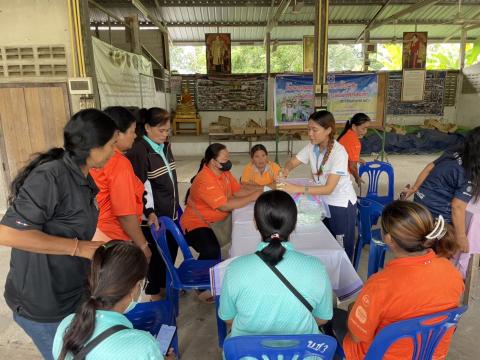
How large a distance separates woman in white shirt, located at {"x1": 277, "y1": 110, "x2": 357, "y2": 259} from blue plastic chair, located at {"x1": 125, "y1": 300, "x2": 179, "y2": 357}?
113cm

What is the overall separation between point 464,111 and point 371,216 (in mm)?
10084

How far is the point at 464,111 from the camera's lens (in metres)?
10.7

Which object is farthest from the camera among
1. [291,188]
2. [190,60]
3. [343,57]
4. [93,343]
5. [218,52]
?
[343,57]

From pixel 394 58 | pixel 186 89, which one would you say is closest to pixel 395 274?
pixel 186 89

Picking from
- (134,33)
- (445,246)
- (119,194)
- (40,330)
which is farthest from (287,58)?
(40,330)

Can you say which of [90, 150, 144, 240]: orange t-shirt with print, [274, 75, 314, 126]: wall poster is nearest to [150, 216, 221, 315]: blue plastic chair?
[90, 150, 144, 240]: orange t-shirt with print

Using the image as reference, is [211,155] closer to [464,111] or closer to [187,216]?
[187,216]

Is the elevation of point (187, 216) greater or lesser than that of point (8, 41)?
lesser

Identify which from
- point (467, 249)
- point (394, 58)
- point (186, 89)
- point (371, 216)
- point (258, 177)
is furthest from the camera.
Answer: point (394, 58)

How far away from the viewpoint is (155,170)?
7.41ft

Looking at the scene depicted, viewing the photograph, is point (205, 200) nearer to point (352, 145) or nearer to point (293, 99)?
point (352, 145)

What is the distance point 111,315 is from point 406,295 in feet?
3.19

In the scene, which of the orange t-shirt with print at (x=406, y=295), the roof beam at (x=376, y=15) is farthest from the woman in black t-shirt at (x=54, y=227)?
the roof beam at (x=376, y=15)

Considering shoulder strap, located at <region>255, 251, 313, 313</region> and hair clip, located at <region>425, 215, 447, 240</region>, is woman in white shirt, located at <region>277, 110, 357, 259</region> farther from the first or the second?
shoulder strap, located at <region>255, 251, 313, 313</region>
